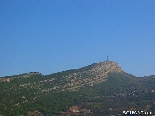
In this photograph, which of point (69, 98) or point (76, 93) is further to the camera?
point (76, 93)

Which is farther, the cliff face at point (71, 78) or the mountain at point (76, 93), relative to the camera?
the cliff face at point (71, 78)

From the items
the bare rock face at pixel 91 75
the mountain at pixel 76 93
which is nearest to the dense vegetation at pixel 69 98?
the mountain at pixel 76 93

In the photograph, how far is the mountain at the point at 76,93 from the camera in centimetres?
6859

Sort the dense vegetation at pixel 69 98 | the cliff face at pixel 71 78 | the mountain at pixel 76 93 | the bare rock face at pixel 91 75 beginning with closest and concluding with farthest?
the dense vegetation at pixel 69 98 < the mountain at pixel 76 93 < the cliff face at pixel 71 78 < the bare rock face at pixel 91 75

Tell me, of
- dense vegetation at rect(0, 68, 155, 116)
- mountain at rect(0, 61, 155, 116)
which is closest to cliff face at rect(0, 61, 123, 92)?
mountain at rect(0, 61, 155, 116)

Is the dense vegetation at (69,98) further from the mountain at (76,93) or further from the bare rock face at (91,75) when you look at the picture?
the bare rock face at (91,75)

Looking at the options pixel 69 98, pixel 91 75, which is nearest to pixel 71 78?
pixel 91 75

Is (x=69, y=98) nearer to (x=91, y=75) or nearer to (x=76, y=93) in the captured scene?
(x=76, y=93)

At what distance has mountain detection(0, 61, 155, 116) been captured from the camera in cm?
6859

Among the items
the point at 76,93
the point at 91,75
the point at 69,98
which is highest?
the point at 91,75

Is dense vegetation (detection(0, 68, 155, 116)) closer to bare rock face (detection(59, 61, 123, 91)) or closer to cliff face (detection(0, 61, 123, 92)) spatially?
cliff face (detection(0, 61, 123, 92))

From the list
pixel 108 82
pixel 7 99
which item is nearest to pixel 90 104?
pixel 7 99

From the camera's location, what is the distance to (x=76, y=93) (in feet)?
289

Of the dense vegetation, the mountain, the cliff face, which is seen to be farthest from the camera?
the cliff face
